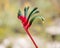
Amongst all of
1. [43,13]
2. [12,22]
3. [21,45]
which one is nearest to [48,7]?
[43,13]

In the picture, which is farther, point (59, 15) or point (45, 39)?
point (59, 15)

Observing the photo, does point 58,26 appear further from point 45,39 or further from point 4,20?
point 4,20

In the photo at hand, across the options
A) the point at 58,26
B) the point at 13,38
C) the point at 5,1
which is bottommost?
the point at 58,26

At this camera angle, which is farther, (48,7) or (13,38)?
(48,7)

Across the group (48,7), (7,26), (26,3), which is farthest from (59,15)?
(7,26)

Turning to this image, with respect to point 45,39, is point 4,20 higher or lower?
higher

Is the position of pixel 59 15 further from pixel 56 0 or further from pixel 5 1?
pixel 5 1
